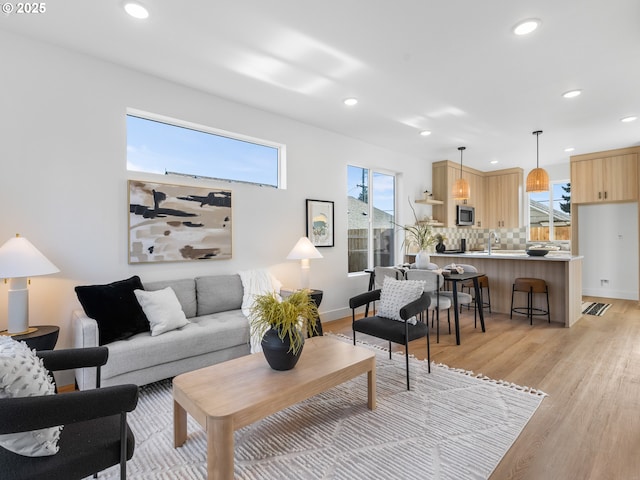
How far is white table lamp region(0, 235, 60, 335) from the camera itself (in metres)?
2.19

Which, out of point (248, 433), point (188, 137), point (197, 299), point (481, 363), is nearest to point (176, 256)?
point (197, 299)

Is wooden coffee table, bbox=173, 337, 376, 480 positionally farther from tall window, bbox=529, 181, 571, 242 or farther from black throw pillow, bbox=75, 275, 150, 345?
tall window, bbox=529, 181, 571, 242

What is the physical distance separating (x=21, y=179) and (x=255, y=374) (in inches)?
92.8

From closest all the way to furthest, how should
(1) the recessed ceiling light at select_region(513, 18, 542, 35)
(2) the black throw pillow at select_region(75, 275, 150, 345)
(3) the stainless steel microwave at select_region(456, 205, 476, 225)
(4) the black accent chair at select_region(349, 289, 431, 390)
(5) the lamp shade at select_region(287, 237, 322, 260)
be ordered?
(1) the recessed ceiling light at select_region(513, 18, 542, 35) < (2) the black throw pillow at select_region(75, 275, 150, 345) < (4) the black accent chair at select_region(349, 289, 431, 390) < (5) the lamp shade at select_region(287, 237, 322, 260) < (3) the stainless steel microwave at select_region(456, 205, 476, 225)

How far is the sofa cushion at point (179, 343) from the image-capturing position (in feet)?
7.86

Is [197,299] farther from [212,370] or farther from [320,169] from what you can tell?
[320,169]

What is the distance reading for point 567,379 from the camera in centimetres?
281

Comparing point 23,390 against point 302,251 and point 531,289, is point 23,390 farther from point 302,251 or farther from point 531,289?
point 531,289

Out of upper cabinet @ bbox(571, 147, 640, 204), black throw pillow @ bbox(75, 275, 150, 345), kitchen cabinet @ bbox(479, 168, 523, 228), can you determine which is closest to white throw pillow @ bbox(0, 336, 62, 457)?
black throw pillow @ bbox(75, 275, 150, 345)

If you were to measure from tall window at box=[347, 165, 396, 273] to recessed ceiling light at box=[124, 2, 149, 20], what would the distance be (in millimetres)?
3427

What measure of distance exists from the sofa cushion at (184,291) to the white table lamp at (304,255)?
1.22m

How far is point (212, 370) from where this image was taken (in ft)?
6.82

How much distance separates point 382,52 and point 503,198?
5.98m

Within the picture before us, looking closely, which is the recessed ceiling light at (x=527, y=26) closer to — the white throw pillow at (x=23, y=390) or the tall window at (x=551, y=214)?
the white throw pillow at (x=23, y=390)
